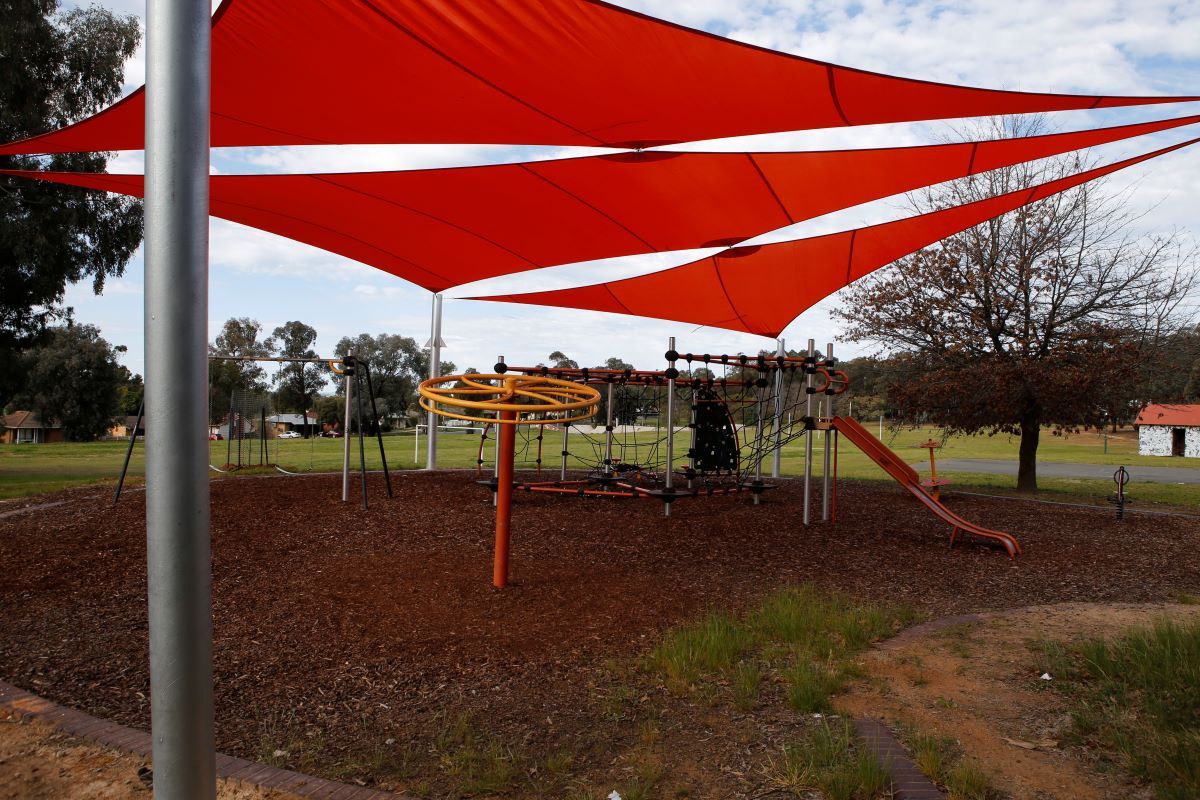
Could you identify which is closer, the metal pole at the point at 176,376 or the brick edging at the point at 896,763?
the metal pole at the point at 176,376

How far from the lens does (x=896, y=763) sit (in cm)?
217

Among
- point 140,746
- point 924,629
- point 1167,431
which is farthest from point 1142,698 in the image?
point 1167,431

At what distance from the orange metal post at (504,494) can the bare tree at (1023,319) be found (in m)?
7.68

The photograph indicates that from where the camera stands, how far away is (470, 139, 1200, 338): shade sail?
5.46m

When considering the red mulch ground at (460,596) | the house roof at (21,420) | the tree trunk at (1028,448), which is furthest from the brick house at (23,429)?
the tree trunk at (1028,448)

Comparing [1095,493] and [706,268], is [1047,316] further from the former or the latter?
[706,268]

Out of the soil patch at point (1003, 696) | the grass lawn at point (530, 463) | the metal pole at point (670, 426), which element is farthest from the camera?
the grass lawn at point (530, 463)

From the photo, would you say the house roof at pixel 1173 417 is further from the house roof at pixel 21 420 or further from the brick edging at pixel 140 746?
the house roof at pixel 21 420

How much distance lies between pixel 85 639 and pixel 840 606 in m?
3.72

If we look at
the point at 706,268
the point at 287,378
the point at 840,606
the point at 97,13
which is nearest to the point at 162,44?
the point at 840,606

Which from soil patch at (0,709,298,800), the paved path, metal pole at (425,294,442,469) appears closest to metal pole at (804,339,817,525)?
soil patch at (0,709,298,800)

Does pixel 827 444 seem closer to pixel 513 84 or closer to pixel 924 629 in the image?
pixel 924 629

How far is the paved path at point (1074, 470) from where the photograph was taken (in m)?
15.8

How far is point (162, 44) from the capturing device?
127 centimetres
